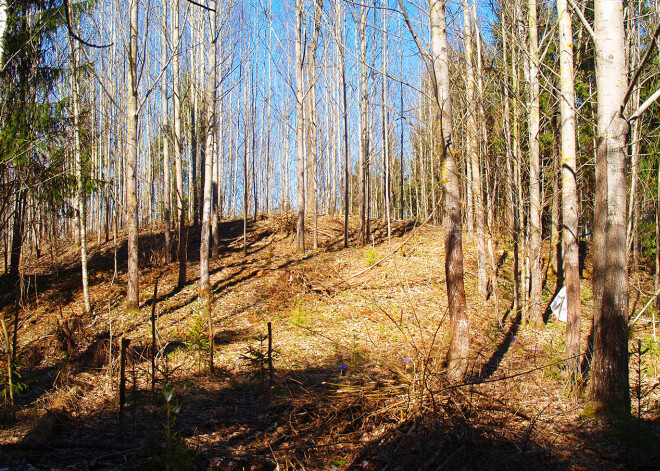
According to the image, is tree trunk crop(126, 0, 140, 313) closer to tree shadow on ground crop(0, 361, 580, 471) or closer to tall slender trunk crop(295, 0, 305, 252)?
tree shadow on ground crop(0, 361, 580, 471)

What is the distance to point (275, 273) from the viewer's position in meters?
12.8

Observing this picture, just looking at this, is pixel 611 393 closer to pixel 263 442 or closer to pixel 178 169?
pixel 263 442

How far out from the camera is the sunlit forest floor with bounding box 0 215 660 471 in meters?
3.34

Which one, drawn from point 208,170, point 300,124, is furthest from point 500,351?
point 300,124

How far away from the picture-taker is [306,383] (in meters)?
6.14

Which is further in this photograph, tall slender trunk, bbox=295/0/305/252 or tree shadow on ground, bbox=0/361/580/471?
tall slender trunk, bbox=295/0/305/252

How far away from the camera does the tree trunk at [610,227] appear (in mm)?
3697

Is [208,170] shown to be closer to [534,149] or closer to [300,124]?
[300,124]

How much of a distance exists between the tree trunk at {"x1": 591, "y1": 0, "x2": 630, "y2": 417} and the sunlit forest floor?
34cm

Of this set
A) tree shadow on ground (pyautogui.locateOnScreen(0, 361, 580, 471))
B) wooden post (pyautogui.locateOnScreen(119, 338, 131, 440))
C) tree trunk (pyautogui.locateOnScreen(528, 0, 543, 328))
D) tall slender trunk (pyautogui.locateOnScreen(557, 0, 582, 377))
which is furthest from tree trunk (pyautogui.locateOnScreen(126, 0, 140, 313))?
tall slender trunk (pyautogui.locateOnScreen(557, 0, 582, 377))

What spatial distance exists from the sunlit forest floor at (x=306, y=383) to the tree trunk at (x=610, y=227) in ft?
1.10

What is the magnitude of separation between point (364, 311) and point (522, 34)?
281 inches

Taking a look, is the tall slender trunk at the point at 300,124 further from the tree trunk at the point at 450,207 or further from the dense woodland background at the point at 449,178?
the tree trunk at the point at 450,207

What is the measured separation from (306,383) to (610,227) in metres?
4.46
